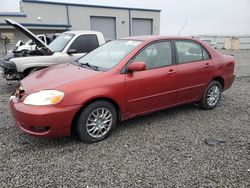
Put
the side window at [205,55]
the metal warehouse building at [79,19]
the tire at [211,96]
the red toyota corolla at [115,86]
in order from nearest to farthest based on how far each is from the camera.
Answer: the red toyota corolla at [115,86] < the side window at [205,55] < the tire at [211,96] < the metal warehouse building at [79,19]

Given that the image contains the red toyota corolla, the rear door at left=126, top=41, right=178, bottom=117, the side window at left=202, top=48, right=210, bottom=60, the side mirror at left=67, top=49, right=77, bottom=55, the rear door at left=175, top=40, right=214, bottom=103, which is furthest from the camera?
the side mirror at left=67, top=49, right=77, bottom=55

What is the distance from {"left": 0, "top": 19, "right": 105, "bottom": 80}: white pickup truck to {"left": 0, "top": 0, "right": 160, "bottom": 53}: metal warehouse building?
17.4m

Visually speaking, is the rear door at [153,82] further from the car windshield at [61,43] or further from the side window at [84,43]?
the car windshield at [61,43]

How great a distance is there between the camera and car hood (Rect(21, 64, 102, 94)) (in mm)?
3590

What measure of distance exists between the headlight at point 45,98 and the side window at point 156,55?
143cm

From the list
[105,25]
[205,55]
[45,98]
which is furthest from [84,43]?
[105,25]

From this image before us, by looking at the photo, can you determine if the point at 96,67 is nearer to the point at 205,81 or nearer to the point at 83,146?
the point at 83,146

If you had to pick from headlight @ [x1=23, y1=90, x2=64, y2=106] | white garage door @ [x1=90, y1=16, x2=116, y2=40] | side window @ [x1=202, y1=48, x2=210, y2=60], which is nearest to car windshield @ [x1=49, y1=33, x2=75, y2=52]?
headlight @ [x1=23, y1=90, x2=64, y2=106]

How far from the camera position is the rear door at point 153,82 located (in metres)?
4.05

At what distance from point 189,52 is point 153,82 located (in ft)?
3.95

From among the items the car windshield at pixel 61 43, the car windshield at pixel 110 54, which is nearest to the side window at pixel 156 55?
the car windshield at pixel 110 54

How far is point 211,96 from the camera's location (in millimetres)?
5305

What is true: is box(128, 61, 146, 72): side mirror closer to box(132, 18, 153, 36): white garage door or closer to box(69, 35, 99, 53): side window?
box(69, 35, 99, 53): side window

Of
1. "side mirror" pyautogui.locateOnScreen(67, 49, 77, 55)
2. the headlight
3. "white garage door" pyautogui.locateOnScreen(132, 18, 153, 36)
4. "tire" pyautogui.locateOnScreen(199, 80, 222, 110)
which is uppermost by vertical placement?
"white garage door" pyautogui.locateOnScreen(132, 18, 153, 36)
